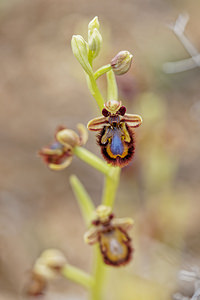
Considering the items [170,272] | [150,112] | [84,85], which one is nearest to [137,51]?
[84,85]

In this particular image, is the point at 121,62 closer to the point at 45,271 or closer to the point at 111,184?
the point at 111,184

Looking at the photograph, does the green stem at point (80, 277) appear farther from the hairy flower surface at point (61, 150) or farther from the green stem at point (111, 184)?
the hairy flower surface at point (61, 150)

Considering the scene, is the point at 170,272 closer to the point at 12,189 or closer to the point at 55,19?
the point at 12,189

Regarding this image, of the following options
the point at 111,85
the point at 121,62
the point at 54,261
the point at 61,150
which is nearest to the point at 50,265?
the point at 54,261

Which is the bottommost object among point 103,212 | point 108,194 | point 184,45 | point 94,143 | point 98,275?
point 98,275

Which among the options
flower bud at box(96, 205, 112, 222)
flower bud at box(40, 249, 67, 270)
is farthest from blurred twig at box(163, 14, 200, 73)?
flower bud at box(40, 249, 67, 270)
